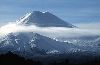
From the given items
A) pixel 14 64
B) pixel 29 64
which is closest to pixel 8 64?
pixel 14 64

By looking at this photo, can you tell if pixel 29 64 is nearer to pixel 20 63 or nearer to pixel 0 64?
pixel 20 63

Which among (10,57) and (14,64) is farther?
(10,57)

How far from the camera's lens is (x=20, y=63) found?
149875 millimetres

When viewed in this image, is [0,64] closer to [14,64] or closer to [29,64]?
[14,64]

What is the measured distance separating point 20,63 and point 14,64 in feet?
12.6

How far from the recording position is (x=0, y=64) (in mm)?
140125

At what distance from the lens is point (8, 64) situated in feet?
470

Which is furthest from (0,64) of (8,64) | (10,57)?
(10,57)

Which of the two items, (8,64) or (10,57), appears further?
(10,57)

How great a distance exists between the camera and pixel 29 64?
15550 centimetres

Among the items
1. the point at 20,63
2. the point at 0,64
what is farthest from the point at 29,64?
the point at 0,64

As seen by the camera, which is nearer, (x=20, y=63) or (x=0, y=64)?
(x=0, y=64)

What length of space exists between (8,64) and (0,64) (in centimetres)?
408

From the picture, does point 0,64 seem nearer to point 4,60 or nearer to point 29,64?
point 4,60
